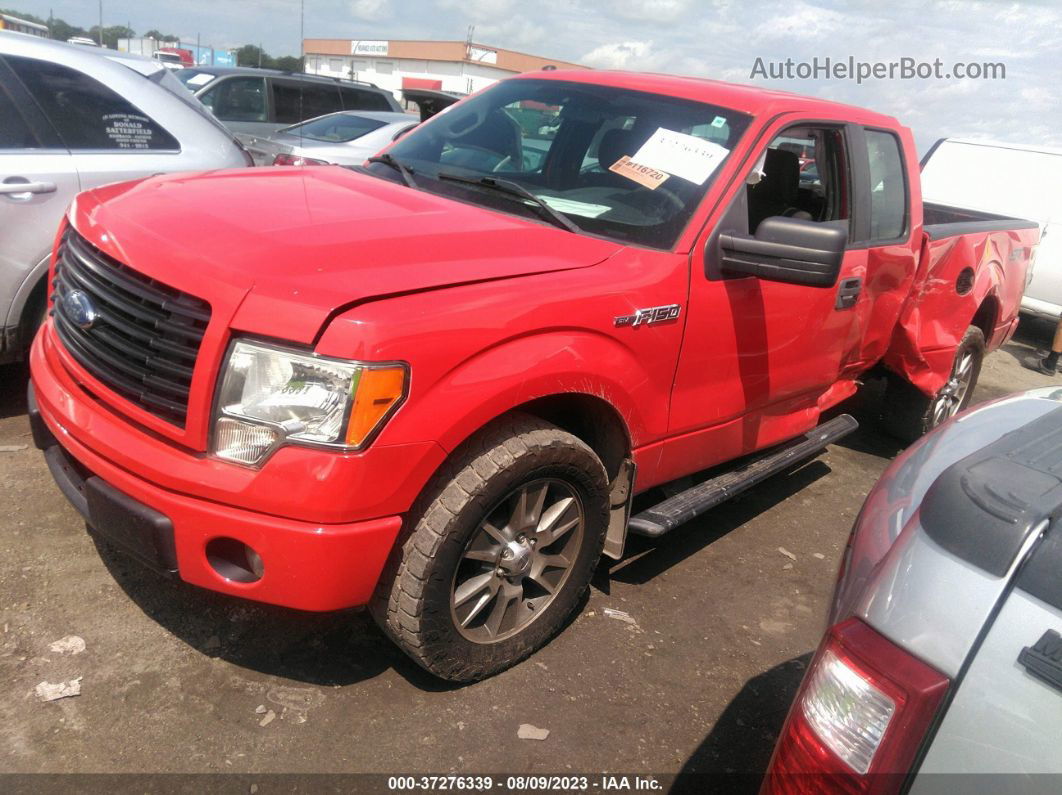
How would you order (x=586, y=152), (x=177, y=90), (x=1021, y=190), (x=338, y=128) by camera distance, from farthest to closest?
(x=1021, y=190)
(x=338, y=128)
(x=177, y=90)
(x=586, y=152)

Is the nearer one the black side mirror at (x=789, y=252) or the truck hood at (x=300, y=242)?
the truck hood at (x=300, y=242)

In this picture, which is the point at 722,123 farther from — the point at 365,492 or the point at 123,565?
the point at 123,565

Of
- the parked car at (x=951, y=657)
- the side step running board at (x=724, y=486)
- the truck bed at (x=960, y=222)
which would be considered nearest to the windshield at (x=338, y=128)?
the truck bed at (x=960, y=222)

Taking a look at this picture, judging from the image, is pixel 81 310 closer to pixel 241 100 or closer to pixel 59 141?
pixel 59 141

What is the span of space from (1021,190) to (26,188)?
9056 millimetres

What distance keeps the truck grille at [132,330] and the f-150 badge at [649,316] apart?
124cm

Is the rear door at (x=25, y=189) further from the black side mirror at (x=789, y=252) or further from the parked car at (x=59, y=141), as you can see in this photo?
the black side mirror at (x=789, y=252)

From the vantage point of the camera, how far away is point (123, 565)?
3.04 metres

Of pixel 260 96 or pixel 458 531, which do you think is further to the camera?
pixel 260 96

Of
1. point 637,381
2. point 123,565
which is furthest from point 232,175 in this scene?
point 637,381

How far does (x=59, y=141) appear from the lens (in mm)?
4047

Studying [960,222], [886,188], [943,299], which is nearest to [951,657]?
[886,188]

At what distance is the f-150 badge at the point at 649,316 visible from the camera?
267 cm

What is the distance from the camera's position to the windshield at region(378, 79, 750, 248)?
3041mm
